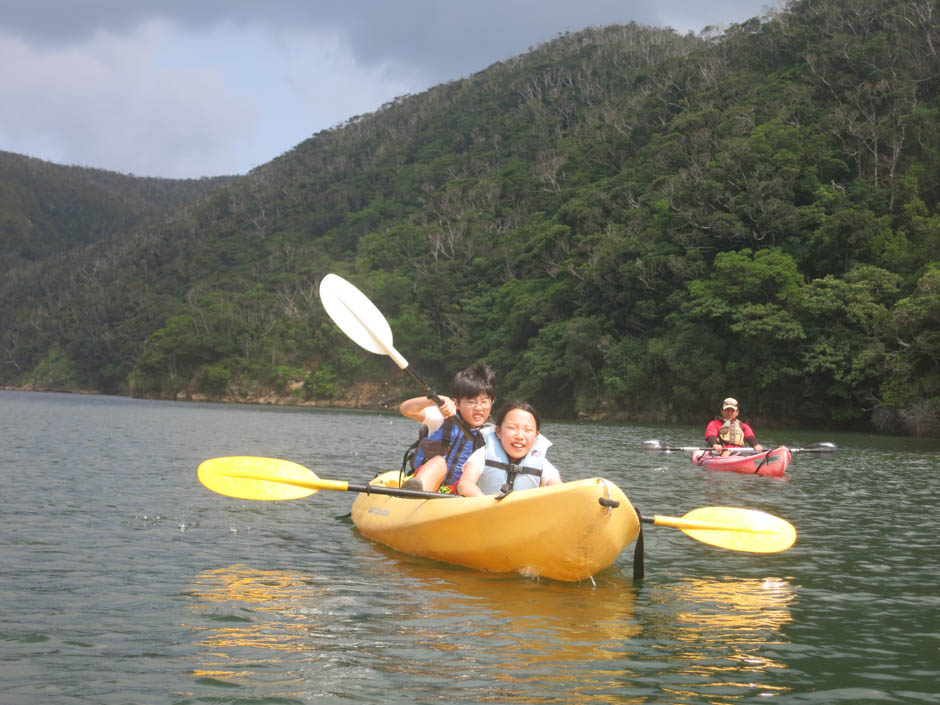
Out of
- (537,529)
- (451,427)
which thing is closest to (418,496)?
(451,427)

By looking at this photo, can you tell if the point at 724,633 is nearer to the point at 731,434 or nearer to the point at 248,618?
the point at 248,618

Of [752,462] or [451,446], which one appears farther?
[752,462]

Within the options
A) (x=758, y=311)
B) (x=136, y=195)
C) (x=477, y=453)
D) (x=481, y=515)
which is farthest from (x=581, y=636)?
(x=136, y=195)

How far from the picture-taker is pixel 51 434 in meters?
22.9

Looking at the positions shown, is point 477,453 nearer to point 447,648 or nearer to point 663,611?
point 663,611

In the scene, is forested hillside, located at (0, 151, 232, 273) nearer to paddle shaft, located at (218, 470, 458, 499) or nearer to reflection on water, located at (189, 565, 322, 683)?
paddle shaft, located at (218, 470, 458, 499)

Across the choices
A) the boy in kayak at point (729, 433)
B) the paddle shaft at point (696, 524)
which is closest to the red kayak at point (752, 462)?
the boy in kayak at point (729, 433)

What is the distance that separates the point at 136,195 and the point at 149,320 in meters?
106

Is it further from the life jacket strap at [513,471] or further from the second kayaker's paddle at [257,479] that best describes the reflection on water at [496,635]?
the second kayaker's paddle at [257,479]

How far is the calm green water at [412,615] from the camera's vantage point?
168 inches

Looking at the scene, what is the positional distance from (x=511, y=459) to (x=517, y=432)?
0.28 metres

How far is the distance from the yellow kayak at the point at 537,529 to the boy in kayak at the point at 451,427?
A: 38cm

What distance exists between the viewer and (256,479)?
7.89 metres

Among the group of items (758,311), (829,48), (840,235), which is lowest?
(758,311)
